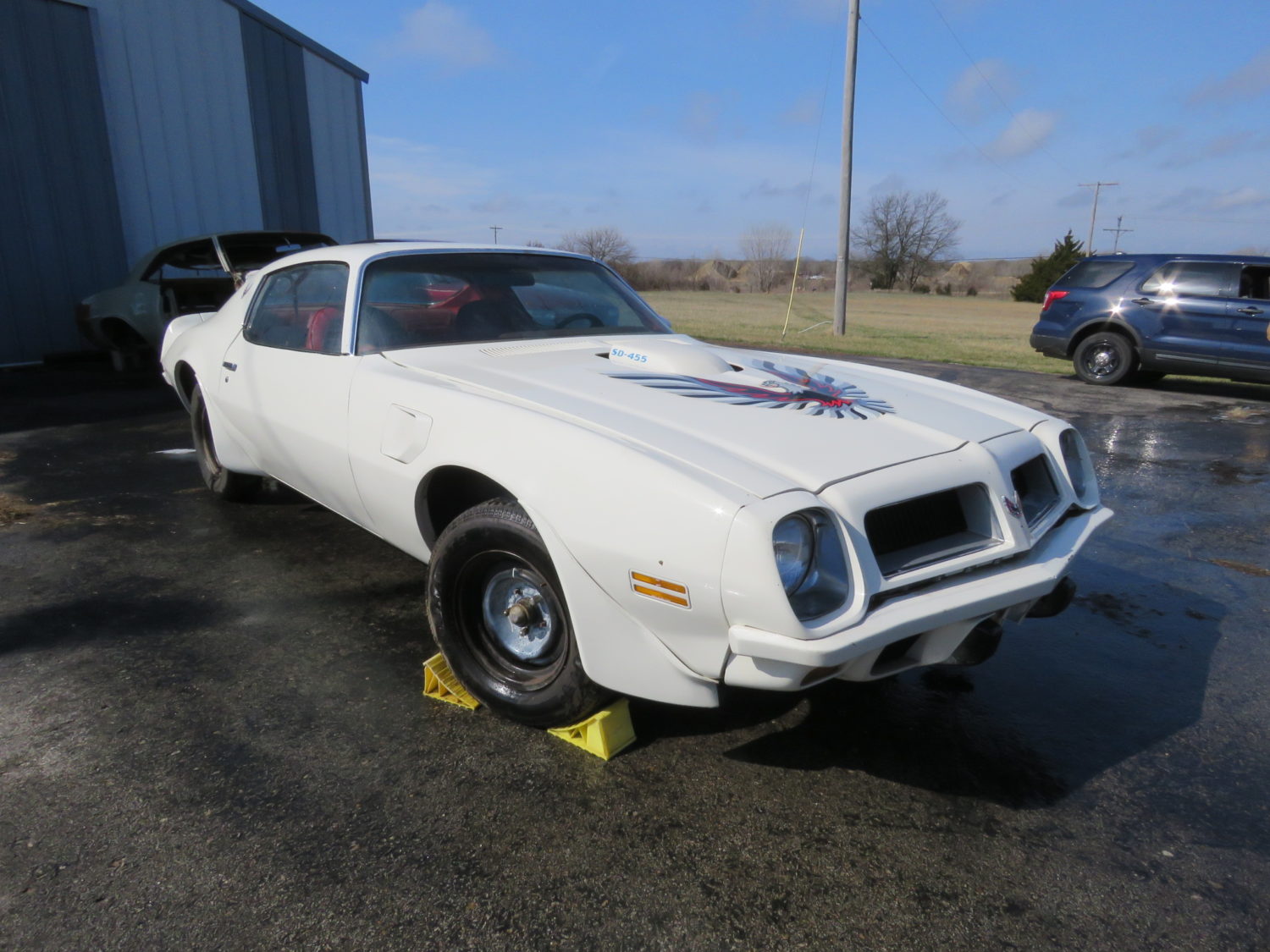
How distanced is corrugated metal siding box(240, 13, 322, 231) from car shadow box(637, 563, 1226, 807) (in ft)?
40.1

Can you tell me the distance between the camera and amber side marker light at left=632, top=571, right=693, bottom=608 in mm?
2123

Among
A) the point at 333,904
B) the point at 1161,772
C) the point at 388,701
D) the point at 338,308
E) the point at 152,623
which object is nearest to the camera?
the point at 333,904

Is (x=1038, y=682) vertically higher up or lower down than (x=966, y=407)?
lower down

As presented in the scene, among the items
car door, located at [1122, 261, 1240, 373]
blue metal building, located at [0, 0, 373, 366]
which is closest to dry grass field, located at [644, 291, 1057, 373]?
car door, located at [1122, 261, 1240, 373]

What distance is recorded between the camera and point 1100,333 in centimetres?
1063

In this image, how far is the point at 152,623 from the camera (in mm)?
3381

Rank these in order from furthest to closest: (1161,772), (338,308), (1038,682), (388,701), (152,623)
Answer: (338,308) → (152,623) → (1038,682) → (388,701) → (1161,772)

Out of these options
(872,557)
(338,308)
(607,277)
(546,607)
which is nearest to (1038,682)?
(872,557)

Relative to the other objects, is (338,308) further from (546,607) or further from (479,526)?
(546,607)

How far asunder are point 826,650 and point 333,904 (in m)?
1.22

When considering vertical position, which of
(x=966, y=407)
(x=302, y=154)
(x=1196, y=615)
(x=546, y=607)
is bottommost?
(x=1196, y=615)

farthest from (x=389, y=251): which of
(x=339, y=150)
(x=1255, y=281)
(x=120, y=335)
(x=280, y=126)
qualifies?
(x=339, y=150)

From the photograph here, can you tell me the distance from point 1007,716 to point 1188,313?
8.98 metres

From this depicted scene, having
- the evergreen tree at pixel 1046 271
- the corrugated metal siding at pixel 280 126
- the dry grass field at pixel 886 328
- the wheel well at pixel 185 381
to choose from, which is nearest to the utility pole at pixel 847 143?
the dry grass field at pixel 886 328
